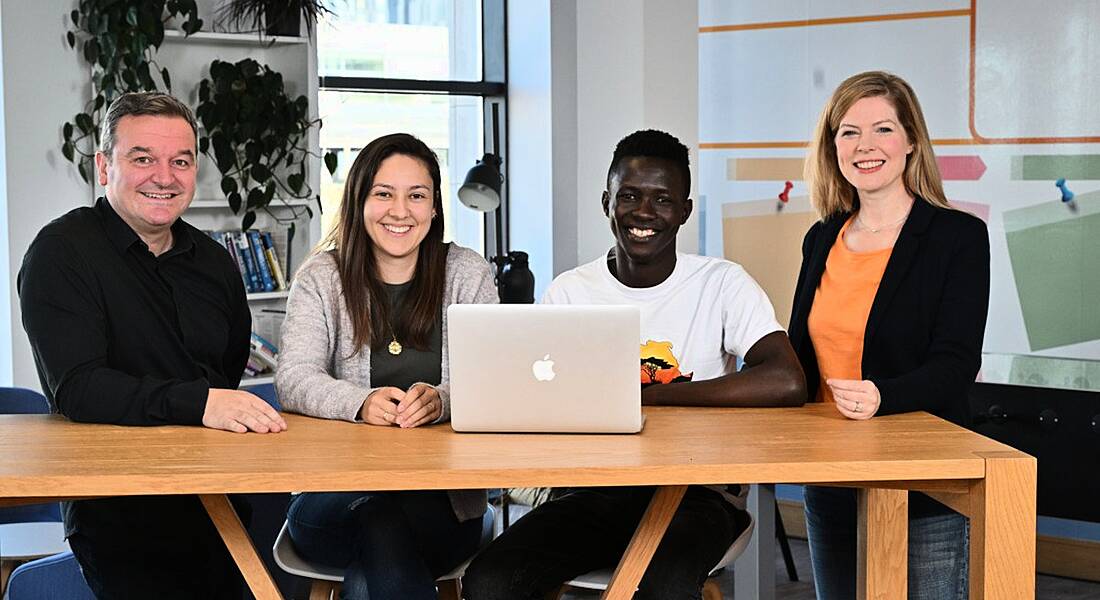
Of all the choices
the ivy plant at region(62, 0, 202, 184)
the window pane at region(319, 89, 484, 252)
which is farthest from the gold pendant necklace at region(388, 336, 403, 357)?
the window pane at region(319, 89, 484, 252)

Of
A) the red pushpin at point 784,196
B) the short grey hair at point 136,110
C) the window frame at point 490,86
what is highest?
the window frame at point 490,86

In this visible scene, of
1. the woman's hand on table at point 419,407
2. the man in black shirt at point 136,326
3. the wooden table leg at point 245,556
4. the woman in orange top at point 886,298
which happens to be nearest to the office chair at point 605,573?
the woman in orange top at point 886,298

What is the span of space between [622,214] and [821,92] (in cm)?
227

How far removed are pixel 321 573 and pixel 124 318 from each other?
0.65 m

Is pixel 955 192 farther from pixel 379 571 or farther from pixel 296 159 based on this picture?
pixel 379 571

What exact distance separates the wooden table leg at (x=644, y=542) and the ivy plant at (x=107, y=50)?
9.77ft

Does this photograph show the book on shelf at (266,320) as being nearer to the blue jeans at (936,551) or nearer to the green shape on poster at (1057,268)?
the green shape on poster at (1057,268)

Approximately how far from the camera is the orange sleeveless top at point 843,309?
2789mm

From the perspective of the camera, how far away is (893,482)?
2271mm

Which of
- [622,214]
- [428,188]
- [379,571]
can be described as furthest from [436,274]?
[379,571]

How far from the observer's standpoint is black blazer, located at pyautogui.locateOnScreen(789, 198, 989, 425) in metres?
2.67

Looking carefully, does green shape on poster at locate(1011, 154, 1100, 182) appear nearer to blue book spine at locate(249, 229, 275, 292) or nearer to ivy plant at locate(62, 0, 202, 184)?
blue book spine at locate(249, 229, 275, 292)

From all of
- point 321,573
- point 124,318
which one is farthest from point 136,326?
point 321,573

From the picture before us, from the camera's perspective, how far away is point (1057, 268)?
4461mm
